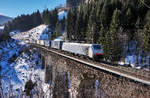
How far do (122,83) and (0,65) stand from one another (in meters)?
33.1

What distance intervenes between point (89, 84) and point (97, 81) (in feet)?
5.01

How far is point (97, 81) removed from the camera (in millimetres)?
12156

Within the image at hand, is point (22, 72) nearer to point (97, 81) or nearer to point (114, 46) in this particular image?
point (114, 46)

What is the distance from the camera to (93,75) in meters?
12.6

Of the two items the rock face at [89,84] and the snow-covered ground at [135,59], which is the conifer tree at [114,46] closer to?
the snow-covered ground at [135,59]

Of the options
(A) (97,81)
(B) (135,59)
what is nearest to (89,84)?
(A) (97,81)

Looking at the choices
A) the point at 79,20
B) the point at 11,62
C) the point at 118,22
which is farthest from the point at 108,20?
the point at 11,62

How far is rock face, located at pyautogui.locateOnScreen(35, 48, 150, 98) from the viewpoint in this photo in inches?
350

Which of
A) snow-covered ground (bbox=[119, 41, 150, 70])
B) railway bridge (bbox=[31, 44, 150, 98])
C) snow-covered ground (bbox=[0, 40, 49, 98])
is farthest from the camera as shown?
snow-covered ground (bbox=[119, 41, 150, 70])

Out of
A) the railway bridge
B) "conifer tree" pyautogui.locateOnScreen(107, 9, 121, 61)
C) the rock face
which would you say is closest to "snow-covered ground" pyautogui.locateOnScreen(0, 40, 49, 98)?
the rock face

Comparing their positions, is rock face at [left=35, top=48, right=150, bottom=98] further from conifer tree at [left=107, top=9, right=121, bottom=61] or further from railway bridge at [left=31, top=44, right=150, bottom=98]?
conifer tree at [left=107, top=9, right=121, bottom=61]

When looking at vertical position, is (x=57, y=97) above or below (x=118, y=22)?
below

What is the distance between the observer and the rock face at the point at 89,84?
8.90 m

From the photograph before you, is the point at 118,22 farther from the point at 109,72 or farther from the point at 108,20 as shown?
the point at 109,72
